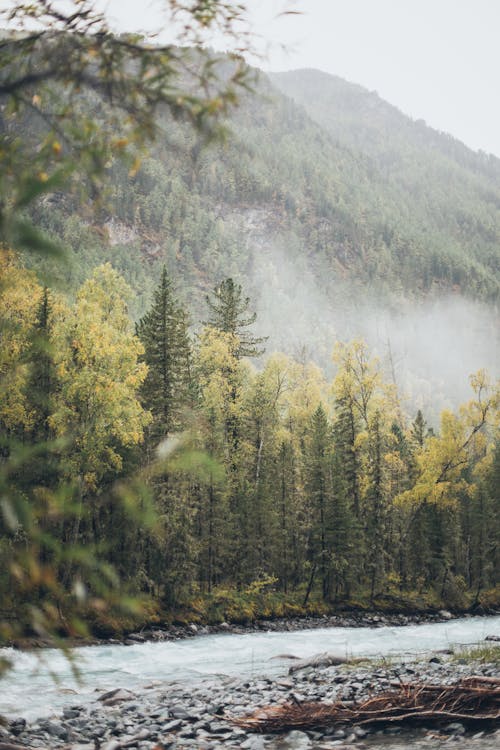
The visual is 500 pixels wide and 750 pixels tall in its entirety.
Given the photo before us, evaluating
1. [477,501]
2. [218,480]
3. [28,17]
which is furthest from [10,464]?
[477,501]

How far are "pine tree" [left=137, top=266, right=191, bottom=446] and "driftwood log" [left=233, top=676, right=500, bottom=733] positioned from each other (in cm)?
1861

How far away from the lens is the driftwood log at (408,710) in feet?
24.5

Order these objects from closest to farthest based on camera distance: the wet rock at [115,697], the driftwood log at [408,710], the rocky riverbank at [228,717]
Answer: the rocky riverbank at [228,717]
the driftwood log at [408,710]
the wet rock at [115,697]

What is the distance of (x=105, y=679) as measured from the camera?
14.9 meters

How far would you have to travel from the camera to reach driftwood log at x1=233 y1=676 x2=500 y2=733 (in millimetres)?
7473

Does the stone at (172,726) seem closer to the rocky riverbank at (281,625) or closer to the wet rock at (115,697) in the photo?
the wet rock at (115,697)

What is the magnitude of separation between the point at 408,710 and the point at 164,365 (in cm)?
2345

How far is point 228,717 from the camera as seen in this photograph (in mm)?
9141

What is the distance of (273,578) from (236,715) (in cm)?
2174

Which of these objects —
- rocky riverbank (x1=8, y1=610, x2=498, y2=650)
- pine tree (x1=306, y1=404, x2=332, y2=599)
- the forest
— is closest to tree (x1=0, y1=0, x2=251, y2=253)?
rocky riverbank (x1=8, y1=610, x2=498, y2=650)

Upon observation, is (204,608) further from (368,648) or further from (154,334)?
(154,334)

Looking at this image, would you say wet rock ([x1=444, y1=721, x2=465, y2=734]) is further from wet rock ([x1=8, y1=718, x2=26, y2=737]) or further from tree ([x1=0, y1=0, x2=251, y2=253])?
tree ([x1=0, y1=0, x2=251, y2=253])

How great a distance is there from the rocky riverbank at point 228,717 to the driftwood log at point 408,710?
7.0 inches

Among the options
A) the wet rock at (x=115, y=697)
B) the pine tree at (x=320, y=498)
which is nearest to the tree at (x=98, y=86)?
the wet rock at (x=115, y=697)
